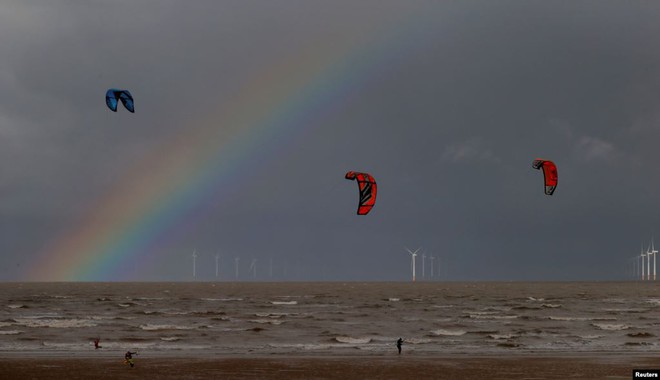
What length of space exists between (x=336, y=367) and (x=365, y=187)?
3948 centimetres

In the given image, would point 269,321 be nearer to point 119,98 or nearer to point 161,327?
point 161,327

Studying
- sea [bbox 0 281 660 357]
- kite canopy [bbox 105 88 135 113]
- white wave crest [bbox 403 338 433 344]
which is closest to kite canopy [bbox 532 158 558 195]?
sea [bbox 0 281 660 357]

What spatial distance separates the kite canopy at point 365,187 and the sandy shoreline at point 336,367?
33273 mm

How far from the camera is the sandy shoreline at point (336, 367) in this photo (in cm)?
2927

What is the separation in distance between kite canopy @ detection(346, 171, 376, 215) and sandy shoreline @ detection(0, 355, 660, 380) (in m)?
33.3

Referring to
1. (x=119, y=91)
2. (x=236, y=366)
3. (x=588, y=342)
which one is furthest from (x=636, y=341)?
(x=119, y=91)

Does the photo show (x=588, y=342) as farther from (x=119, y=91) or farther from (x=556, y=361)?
(x=119, y=91)

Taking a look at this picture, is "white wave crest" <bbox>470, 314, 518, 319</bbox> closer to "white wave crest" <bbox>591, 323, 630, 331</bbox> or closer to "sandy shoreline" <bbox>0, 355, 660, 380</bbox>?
"white wave crest" <bbox>591, 323, 630, 331</bbox>

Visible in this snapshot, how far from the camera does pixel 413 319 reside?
216ft

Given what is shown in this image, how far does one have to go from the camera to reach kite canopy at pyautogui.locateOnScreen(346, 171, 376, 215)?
68.9m

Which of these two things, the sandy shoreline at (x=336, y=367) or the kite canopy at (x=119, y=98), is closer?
the sandy shoreline at (x=336, y=367)

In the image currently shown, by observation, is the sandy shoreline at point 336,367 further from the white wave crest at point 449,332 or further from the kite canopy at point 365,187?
the kite canopy at point 365,187

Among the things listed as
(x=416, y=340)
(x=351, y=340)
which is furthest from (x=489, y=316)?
(x=351, y=340)

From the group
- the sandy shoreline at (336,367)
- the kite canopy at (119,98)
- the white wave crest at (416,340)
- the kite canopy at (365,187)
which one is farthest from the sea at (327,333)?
the kite canopy at (119,98)
